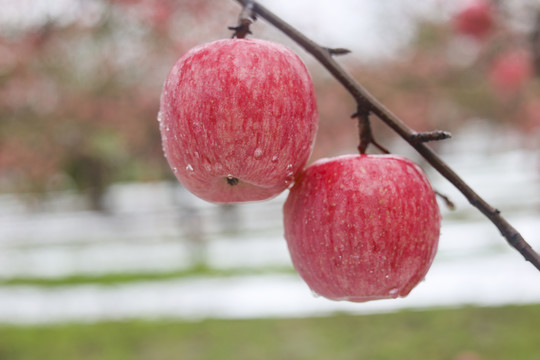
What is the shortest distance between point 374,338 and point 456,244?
338cm

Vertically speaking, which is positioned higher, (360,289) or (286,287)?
(360,289)

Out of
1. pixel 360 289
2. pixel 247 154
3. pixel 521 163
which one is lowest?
pixel 521 163

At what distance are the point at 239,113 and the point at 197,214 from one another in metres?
8.68

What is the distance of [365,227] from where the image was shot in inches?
33.2

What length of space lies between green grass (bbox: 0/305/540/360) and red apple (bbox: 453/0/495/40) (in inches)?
88.8

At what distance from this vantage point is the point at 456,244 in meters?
7.58

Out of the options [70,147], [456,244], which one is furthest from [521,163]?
[70,147]

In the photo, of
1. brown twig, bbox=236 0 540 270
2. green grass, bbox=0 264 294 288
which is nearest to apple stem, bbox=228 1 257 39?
brown twig, bbox=236 0 540 270

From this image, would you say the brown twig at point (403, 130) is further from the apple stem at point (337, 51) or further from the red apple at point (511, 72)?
the red apple at point (511, 72)

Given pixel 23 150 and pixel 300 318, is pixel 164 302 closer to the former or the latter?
pixel 300 318

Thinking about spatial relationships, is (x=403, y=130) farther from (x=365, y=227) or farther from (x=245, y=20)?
(x=245, y=20)

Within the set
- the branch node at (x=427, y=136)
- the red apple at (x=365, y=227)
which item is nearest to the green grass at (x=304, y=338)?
the red apple at (x=365, y=227)

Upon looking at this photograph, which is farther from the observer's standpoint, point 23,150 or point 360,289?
point 23,150

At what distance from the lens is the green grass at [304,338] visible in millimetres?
4348
